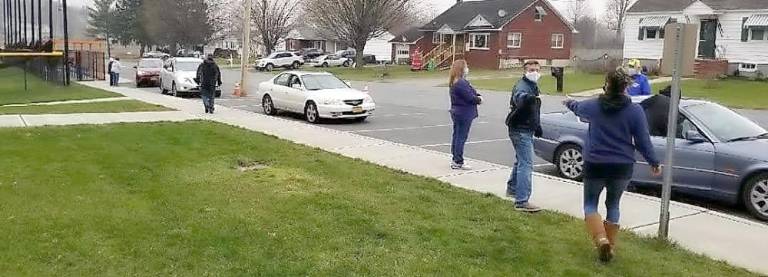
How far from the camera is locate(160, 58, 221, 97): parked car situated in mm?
25812

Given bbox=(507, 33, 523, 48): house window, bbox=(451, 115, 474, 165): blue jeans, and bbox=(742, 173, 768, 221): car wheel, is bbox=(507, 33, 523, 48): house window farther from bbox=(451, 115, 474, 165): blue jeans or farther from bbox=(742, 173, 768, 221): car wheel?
bbox=(742, 173, 768, 221): car wheel

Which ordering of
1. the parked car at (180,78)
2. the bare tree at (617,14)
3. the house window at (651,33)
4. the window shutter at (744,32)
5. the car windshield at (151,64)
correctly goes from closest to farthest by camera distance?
Answer: 1. the parked car at (180,78)
2. the car windshield at (151,64)
3. the window shutter at (744,32)
4. the house window at (651,33)
5. the bare tree at (617,14)

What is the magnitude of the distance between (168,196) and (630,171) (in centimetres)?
453

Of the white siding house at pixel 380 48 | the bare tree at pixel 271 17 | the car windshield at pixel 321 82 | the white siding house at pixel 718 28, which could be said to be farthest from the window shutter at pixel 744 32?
the white siding house at pixel 380 48

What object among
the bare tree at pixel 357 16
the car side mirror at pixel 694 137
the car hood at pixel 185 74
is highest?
the bare tree at pixel 357 16

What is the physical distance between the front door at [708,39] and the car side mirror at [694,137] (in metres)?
33.2

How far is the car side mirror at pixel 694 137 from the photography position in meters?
8.34

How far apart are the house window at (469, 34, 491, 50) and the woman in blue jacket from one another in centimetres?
4695

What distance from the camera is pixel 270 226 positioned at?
250 inches

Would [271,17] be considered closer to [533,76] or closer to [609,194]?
Result: [533,76]

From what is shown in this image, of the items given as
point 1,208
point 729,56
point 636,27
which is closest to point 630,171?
point 1,208

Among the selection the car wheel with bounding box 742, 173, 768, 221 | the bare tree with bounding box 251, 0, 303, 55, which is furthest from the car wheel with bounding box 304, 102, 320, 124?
the bare tree with bounding box 251, 0, 303, 55

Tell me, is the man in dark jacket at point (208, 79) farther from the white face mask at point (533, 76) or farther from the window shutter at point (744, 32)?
the window shutter at point (744, 32)

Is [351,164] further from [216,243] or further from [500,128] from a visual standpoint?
[500,128]
